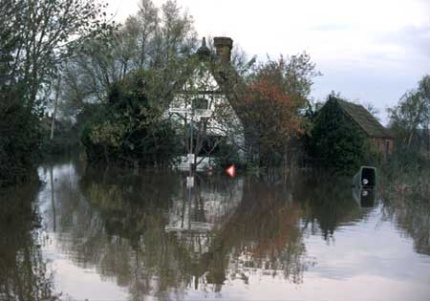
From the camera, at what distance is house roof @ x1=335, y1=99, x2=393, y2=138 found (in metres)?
62.9

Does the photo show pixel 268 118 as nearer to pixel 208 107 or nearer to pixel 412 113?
pixel 208 107

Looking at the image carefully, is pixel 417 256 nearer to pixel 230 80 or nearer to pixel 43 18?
pixel 43 18

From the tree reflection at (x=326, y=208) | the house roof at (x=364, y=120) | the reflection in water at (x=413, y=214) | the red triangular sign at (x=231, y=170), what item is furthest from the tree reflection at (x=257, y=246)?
the house roof at (x=364, y=120)

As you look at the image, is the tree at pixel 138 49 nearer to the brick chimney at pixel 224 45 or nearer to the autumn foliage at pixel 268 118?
the brick chimney at pixel 224 45

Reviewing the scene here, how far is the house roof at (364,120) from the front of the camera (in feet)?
206

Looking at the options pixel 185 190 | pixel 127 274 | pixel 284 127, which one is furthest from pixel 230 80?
pixel 127 274

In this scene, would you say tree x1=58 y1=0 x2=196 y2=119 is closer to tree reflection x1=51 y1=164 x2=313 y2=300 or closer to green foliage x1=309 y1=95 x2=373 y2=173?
green foliage x1=309 y1=95 x2=373 y2=173

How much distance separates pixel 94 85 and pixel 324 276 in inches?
2040

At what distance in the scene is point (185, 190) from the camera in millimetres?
30516

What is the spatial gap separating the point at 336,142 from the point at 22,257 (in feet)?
137

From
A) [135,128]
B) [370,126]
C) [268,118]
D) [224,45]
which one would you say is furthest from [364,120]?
[135,128]

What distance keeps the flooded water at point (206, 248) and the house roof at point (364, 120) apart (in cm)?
3568

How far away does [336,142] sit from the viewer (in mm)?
52281

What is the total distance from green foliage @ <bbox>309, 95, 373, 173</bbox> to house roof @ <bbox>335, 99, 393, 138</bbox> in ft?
26.4
